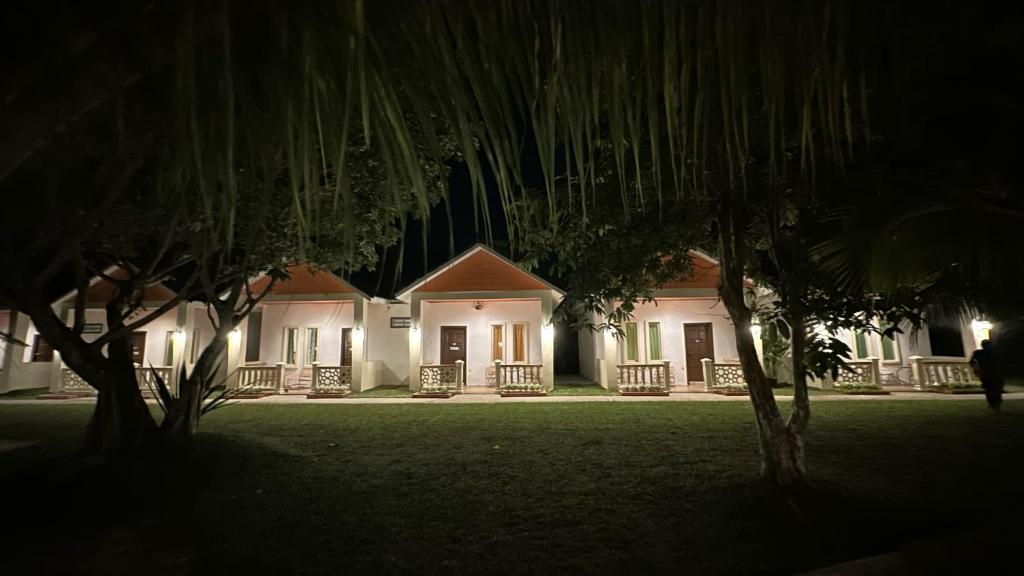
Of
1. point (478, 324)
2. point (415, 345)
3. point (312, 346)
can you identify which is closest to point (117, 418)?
point (415, 345)

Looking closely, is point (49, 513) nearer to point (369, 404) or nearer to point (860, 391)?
point (369, 404)

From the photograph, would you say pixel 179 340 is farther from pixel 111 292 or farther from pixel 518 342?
pixel 518 342

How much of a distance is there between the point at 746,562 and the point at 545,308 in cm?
1184

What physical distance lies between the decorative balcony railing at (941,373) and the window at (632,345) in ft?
26.8

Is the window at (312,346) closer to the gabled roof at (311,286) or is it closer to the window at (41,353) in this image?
the gabled roof at (311,286)

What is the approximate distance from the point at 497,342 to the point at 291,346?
25.8ft

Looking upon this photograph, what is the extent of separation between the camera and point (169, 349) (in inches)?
668

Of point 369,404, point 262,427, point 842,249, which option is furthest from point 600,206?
point 369,404

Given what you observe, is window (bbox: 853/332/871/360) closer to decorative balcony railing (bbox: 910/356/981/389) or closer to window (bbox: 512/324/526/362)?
decorative balcony railing (bbox: 910/356/981/389)

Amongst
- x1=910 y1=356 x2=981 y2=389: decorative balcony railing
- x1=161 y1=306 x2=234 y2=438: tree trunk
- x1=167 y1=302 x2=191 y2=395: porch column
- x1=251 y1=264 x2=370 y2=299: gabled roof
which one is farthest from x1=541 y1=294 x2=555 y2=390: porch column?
x1=167 y1=302 x2=191 y2=395: porch column

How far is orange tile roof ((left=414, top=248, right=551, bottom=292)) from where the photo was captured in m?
15.5

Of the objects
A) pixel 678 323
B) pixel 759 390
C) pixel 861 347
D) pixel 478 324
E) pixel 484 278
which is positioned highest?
pixel 484 278

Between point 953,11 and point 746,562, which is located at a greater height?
point 953,11

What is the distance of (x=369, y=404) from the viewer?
1257 centimetres
